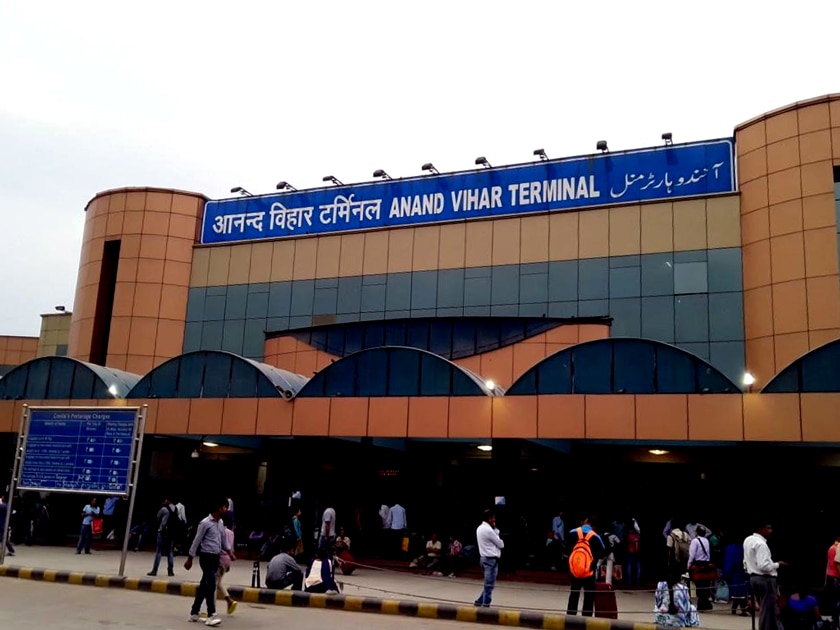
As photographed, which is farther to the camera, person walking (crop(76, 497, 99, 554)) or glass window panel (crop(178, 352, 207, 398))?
glass window panel (crop(178, 352, 207, 398))

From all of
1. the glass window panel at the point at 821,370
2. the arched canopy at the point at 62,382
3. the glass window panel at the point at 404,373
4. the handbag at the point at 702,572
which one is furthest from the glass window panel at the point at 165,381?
the glass window panel at the point at 821,370

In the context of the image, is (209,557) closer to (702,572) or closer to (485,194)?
(702,572)

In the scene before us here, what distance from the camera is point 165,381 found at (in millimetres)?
25000

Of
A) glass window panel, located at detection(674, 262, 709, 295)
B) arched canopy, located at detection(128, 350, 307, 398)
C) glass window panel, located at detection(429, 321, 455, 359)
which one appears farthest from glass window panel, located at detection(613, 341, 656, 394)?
glass window panel, located at detection(429, 321, 455, 359)

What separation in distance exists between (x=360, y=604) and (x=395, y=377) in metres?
8.52

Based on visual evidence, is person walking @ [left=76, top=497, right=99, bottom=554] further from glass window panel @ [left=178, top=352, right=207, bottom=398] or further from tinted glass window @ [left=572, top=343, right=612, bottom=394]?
tinted glass window @ [left=572, top=343, right=612, bottom=394]

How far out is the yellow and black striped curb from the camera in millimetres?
12955

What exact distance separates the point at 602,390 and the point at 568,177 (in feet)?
40.1

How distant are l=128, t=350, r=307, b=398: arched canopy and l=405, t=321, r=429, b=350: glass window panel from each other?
5.81 meters

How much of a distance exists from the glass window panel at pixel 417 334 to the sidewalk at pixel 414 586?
10713 millimetres

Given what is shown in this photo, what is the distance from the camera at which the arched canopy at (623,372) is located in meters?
19.1

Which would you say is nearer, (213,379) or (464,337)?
(213,379)

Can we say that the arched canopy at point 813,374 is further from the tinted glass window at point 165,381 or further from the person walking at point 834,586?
the tinted glass window at point 165,381

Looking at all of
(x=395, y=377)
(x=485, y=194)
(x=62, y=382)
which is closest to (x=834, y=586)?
Result: (x=395, y=377)
